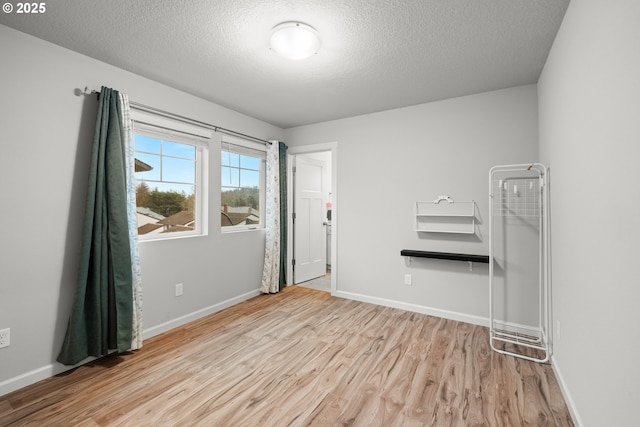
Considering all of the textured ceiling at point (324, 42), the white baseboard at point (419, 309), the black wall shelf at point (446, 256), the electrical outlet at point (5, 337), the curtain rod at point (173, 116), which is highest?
the textured ceiling at point (324, 42)

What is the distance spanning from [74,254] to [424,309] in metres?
3.44

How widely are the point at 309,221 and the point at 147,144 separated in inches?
105

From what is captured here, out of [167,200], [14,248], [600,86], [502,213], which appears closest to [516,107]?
[502,213]

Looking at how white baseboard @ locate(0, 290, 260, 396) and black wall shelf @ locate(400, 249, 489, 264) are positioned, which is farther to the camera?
black wall shelf @ locate(400, 249, 489, 264)

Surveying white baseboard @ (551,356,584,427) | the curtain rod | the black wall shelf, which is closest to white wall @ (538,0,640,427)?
white baseboard @ (551,356,584,427)

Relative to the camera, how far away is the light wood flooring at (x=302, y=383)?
1.78 metres

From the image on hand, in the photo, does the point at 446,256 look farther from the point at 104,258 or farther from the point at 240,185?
the point at 104,258

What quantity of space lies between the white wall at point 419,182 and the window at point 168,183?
1.77 meters

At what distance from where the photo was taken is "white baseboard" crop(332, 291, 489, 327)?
10.4 ft

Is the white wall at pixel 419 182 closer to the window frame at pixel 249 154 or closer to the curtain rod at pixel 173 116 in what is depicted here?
the window frame at pixel 249 154

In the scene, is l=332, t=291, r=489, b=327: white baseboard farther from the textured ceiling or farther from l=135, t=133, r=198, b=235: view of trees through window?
the textured ceiling

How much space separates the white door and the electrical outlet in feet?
10.4

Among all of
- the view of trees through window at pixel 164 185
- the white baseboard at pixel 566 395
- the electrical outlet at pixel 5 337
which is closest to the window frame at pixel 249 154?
the view of trees through window at pixel 164 185

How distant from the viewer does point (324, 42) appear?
220cm
